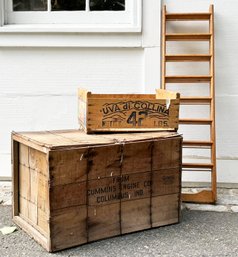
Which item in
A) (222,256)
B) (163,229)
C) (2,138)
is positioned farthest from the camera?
(2,138)

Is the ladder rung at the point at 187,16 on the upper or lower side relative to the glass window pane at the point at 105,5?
lower

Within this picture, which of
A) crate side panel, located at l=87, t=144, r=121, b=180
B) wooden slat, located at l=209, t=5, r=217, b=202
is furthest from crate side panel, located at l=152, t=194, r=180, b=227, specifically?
wooden slat, located at l=209, t=5, r=217, b=202

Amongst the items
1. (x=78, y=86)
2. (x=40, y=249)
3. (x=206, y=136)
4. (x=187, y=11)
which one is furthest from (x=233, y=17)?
(x=40, y=249)

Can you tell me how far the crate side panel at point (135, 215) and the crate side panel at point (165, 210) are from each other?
67mm

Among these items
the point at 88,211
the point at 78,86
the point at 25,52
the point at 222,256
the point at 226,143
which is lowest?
the point at 222,256

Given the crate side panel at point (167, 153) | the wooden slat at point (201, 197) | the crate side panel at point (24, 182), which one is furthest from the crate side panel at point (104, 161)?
the wooden slat at point (201, 197)

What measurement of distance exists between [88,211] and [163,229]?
69 cm

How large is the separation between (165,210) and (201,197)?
0.74m

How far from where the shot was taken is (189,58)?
14.9 feet

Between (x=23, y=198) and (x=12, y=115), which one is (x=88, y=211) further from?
(x=12, y=115)

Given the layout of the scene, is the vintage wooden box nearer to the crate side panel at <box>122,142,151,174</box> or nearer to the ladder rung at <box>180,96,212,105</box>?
the crate side panel at <box>122,142,151,174</box>

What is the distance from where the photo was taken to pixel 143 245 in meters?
3.31

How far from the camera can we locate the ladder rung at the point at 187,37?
449cm

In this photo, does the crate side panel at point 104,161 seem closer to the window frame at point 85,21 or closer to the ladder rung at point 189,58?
the ladder rung at point 189,58
